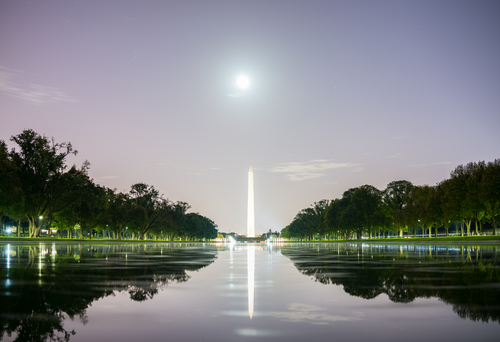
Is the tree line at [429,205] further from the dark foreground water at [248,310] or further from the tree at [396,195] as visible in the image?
the dark foreground water at [248,310]

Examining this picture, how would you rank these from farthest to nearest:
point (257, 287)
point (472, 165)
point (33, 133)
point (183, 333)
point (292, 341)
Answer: point (472, 165) → point (33, 133) → point (257, 287) → point (183, 333) → point (292, 341)

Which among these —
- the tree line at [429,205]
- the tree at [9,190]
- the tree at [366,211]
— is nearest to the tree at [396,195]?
the tree line at [429,205]

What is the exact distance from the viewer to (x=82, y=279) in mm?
13938

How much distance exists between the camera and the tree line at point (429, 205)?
74875mm

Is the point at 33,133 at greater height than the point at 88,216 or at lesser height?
greater

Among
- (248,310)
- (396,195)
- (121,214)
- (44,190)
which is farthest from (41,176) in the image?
(396,195)

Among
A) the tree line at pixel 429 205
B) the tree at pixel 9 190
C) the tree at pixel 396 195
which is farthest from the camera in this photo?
the tree at pixel 396 195

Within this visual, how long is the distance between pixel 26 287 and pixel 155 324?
6.08 m

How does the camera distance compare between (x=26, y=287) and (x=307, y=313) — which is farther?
(x=26, y=287)

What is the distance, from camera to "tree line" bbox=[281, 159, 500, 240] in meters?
74.9

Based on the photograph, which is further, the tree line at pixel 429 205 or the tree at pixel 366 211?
the tree at pixel 366 211

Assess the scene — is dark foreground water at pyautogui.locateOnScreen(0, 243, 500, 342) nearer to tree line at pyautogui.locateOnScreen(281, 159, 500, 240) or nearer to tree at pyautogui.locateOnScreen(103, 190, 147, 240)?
tree line at pyautogui.locateOnScreen(281, 159, 500, 240)

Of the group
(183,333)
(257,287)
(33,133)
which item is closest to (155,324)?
(183,333)

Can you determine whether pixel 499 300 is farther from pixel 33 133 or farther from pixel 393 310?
pixel 33 133
